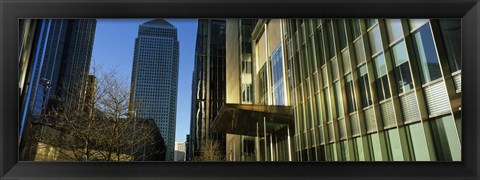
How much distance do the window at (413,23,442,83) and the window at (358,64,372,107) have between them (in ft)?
3.74

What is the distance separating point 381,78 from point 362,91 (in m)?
0.46

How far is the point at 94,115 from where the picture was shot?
6.71 m

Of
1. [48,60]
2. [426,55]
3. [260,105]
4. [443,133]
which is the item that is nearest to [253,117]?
[260,105]

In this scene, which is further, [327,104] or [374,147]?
[327,104]

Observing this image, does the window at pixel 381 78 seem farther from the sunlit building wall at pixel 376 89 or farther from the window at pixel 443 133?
the window at pixel 443 133

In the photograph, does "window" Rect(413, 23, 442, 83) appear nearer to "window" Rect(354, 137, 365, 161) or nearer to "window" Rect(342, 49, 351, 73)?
"window" Rect(354, 137, 365, 161)

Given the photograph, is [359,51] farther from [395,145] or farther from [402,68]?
[395,145]

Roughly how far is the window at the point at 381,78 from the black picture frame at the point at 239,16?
2.69m

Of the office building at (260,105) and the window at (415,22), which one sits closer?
the window at (415,22)

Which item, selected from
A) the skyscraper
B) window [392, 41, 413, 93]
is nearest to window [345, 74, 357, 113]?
window [392, 41, 413, 93]

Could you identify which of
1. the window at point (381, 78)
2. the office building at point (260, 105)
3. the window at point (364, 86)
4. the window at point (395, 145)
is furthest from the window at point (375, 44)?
the office building at point (260, 105)

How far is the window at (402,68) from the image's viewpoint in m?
4.08

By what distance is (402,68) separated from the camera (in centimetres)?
417

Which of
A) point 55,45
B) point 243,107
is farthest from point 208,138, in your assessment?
point 55,45
